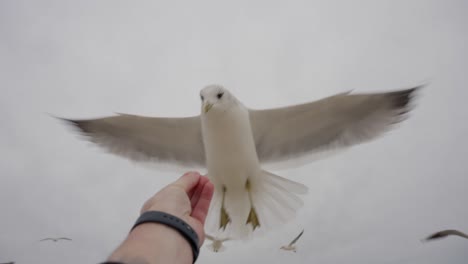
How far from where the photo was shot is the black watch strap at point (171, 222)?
91 cm

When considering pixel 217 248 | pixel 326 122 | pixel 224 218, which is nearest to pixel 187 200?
pixel 224 218

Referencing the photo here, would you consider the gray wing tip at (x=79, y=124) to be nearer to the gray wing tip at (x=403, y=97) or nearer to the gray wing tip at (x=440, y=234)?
the gray wing tip at (x=403, y=97)

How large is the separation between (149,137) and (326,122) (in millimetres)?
1412

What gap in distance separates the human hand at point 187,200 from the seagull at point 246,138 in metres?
0.86

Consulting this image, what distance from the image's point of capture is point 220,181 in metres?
2.32

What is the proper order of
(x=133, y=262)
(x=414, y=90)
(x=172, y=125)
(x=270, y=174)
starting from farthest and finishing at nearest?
(x=172, y=125) < (x=270, y=174) < (x=414, y=90) < (x=133, y=262)

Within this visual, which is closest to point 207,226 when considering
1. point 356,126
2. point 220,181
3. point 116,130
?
point 220,181

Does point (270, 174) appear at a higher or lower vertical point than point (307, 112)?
lower

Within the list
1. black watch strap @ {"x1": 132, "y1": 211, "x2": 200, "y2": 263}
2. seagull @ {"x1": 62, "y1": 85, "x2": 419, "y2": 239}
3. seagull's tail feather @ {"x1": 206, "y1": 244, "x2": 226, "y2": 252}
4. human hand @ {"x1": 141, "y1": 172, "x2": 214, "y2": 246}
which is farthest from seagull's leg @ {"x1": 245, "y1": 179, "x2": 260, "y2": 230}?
black watch strap @ {"x1": 132, "y1": 211, "x2": 200, "y2": 263}

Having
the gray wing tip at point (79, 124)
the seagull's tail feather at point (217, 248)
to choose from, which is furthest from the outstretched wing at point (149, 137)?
the seagull's tail feather at point (217, 248)

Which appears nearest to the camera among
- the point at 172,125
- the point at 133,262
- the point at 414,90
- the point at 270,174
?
the point at 133,262

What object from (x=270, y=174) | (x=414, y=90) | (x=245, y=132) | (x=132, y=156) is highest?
(x=414, y=90)

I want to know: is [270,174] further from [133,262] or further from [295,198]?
[133,262]

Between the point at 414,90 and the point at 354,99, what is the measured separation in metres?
0.38
